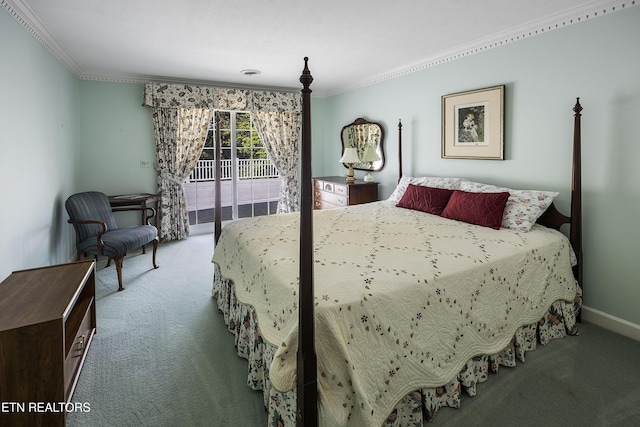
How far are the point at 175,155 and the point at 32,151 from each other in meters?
2.23

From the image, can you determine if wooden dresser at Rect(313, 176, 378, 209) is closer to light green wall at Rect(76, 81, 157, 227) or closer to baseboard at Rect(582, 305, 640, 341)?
light green wall at Rect(76, 81, 157, 227)

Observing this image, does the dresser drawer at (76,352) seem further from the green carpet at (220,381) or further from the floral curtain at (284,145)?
the floral curtain at (284,145)

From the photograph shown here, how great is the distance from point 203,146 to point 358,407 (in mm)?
4761

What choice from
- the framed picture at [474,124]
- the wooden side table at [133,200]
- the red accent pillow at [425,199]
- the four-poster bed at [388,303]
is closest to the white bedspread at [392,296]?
the four-poster bed at [388,303]

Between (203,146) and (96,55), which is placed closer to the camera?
(96,55)

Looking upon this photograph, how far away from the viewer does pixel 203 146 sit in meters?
5.33

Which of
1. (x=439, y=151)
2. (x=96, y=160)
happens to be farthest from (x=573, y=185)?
(x=96, y=160)

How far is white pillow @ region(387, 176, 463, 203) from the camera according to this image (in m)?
3.54

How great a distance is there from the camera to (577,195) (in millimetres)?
2615

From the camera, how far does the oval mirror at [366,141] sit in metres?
4.88

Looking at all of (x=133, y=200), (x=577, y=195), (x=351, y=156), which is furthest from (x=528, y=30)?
(x=133, y=200)

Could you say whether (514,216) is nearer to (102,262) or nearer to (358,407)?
(358,407)

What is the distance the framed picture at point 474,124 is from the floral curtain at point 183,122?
2.82 m

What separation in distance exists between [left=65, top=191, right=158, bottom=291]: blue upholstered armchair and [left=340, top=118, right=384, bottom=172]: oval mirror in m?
3.02
